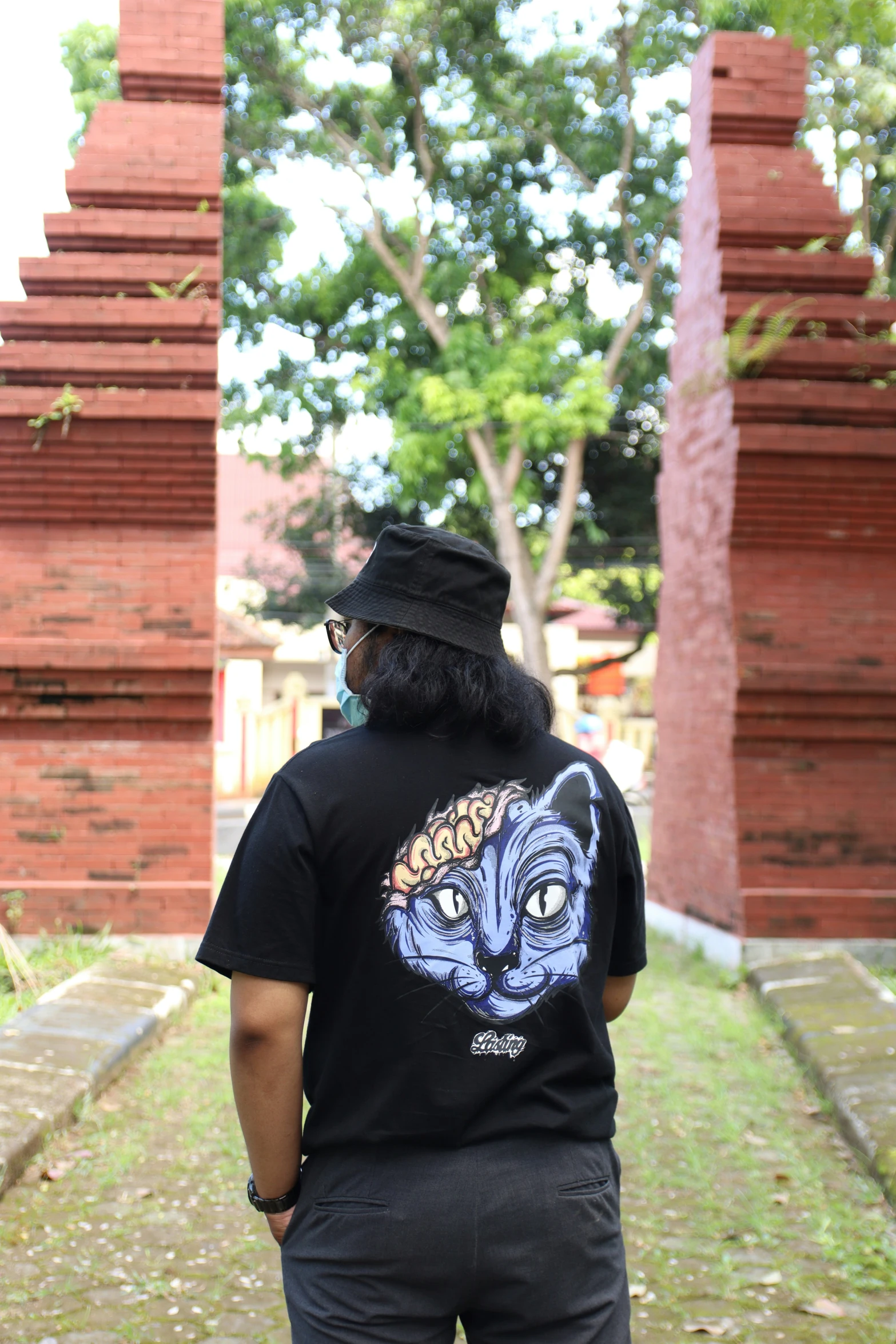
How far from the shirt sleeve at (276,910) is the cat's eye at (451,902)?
18 centimetres

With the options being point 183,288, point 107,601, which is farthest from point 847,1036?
point 183,288

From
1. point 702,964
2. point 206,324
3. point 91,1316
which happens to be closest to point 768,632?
point 702,964

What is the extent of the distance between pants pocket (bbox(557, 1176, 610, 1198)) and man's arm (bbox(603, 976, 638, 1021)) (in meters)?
0.33

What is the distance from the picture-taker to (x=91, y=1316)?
321 centimetres

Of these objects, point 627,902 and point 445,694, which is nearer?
point 445,694

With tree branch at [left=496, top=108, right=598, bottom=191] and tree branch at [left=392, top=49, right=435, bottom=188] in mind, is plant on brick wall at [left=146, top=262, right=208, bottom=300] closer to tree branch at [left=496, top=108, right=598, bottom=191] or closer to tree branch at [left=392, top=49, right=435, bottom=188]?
tree branch at [left=392, top=49, right=435, bottom=188]

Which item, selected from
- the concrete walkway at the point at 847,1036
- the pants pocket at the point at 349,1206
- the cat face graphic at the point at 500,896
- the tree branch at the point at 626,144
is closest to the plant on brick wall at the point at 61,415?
the concrete walkway at the point at 847,1036

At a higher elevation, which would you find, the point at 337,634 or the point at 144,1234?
the point at 337,634

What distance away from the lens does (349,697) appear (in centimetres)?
203

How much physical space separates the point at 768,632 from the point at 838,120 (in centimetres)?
946

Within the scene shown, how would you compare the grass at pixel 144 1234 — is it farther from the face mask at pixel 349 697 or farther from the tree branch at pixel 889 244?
the tree branch at pixel 889 244

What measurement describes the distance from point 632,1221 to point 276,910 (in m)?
2.75

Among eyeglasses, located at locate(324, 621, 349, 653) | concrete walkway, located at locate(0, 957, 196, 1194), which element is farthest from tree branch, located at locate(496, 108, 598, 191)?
eyeglasses, located at locate(324, 621, 349, 653)

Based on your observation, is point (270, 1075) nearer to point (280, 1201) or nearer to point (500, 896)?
point (280, 1201)
